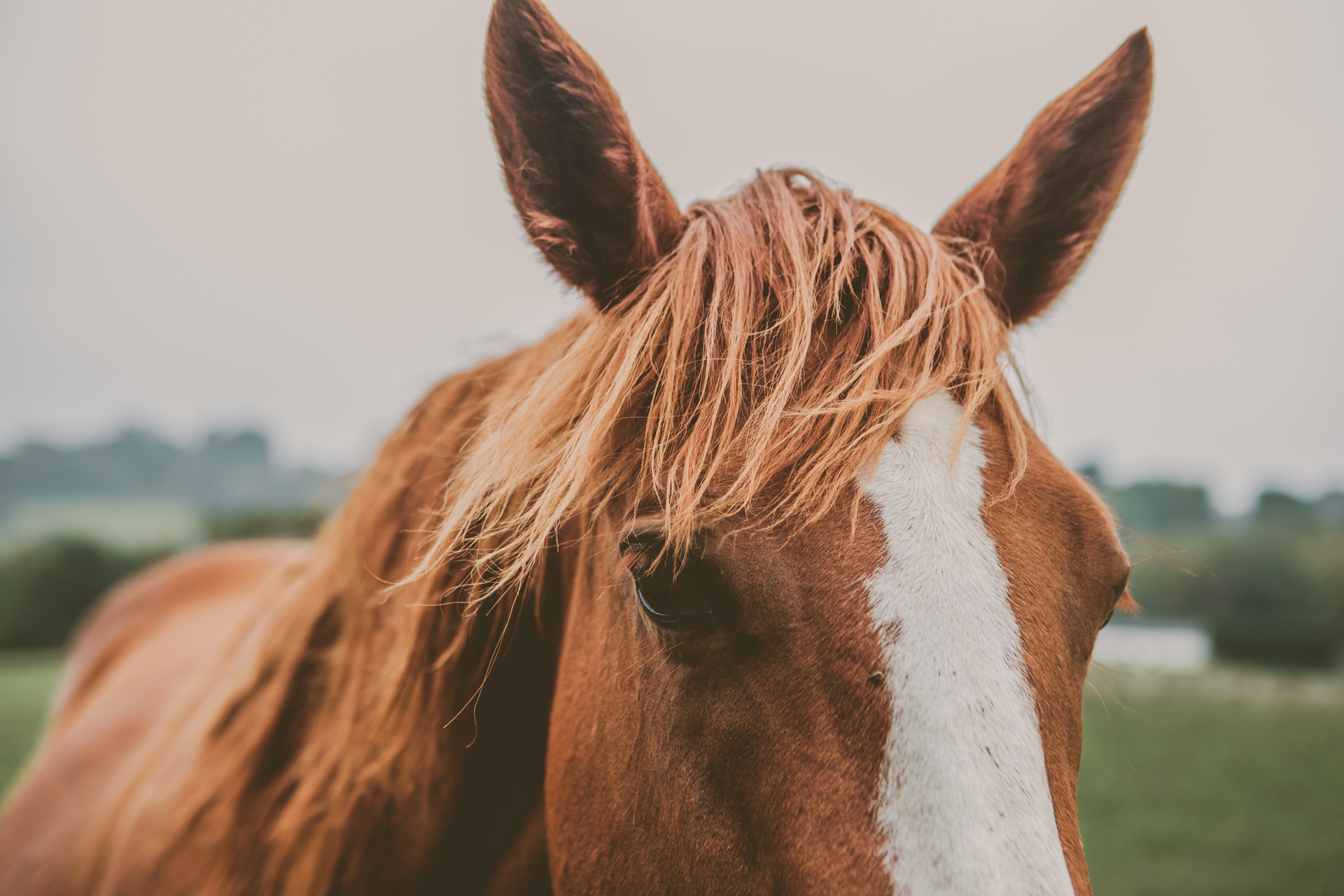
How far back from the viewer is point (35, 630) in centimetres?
2108

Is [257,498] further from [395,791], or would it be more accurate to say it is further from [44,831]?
[395,791]

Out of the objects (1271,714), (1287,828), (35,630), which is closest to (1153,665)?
(1271,714)

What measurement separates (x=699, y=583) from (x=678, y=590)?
0.04 m

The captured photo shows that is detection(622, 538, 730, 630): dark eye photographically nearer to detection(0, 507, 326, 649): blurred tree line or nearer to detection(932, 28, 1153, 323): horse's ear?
detection(932, 28, 1153, 323): horse's ear

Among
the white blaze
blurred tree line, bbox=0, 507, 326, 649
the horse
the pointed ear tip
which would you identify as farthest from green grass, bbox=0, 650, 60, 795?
the pointed ear tip

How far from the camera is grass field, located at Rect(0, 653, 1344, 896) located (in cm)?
577

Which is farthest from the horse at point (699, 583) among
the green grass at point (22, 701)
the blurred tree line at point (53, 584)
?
the blurred tree line at point (53, 584)

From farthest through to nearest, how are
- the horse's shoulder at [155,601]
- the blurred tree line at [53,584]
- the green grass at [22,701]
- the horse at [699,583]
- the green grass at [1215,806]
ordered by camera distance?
the blurred tree line at [53,584] → the green grass at [22,701] → the green grass at [1215,806] → the horse's shoulder at [155,601] → the horse at [699,583]

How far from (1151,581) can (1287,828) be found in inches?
807

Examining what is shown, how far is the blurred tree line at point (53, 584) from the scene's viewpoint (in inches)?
809

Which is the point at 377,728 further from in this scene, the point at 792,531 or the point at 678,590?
the point at 792,531

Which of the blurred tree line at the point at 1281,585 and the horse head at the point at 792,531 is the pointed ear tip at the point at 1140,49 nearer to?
the horse head at the point at 792,531

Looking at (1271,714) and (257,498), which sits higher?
(257,498)

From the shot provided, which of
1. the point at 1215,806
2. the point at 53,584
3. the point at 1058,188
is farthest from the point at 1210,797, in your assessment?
the point at 53,584
